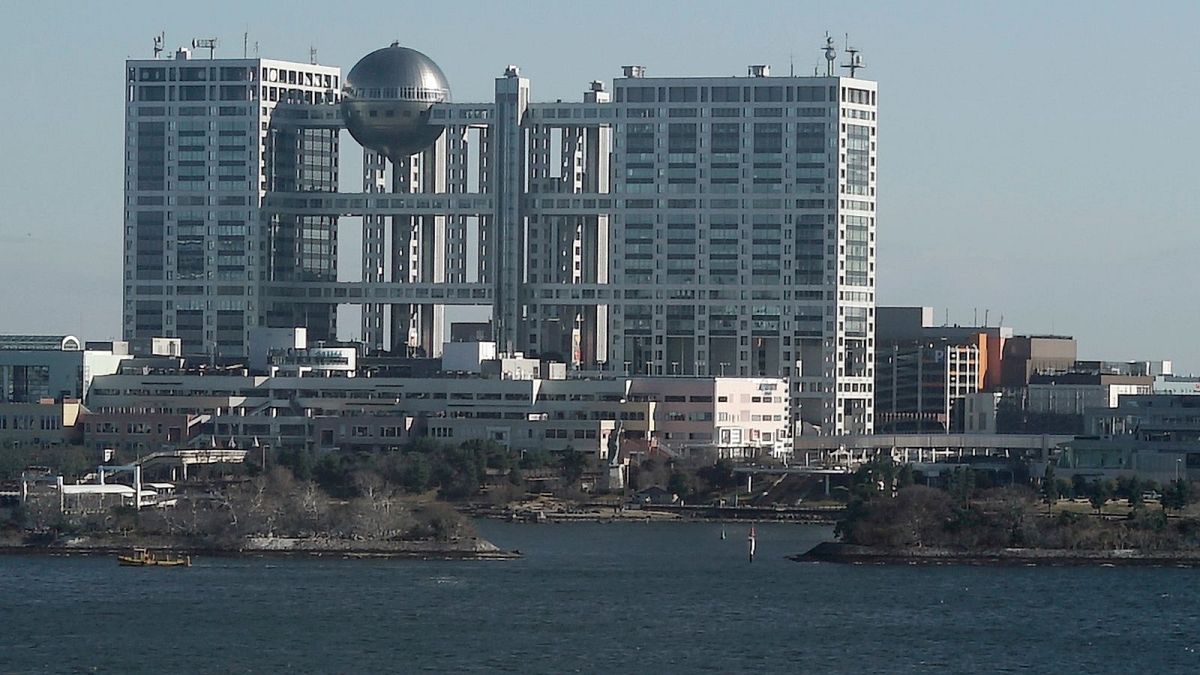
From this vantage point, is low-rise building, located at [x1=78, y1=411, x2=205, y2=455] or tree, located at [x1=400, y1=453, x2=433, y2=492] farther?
low-rise building, located at [x1=78, y1=411, x2=205, y2=455]

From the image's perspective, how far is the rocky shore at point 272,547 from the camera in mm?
141500

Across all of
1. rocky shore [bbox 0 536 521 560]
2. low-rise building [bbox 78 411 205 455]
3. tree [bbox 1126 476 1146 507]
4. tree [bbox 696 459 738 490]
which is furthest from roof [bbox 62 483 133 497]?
tree [bbox 1126 476 1146 507]

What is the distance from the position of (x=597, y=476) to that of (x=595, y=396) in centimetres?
1380

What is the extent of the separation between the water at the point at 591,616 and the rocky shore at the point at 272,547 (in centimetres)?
197

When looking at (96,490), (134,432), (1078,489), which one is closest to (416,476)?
(96,490)

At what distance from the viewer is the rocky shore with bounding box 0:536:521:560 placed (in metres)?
142

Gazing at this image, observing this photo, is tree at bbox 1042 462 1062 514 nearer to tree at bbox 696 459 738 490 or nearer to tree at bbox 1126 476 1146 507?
tree at bbox 1126 476 1146 507

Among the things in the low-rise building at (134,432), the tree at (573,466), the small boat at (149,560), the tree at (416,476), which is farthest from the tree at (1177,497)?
the low-rise building at (134,432)

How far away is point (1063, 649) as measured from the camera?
112 meters

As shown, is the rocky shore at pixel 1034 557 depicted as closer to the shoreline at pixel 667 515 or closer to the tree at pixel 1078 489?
the tree at pixel 1078 489

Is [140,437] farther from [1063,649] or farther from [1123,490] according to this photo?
[1063,649]

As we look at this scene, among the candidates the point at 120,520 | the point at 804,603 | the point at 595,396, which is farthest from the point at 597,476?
the point at 804,603

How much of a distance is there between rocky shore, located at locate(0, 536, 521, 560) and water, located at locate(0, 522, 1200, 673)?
77.6 inches

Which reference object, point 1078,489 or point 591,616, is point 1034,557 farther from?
point 1078,489
